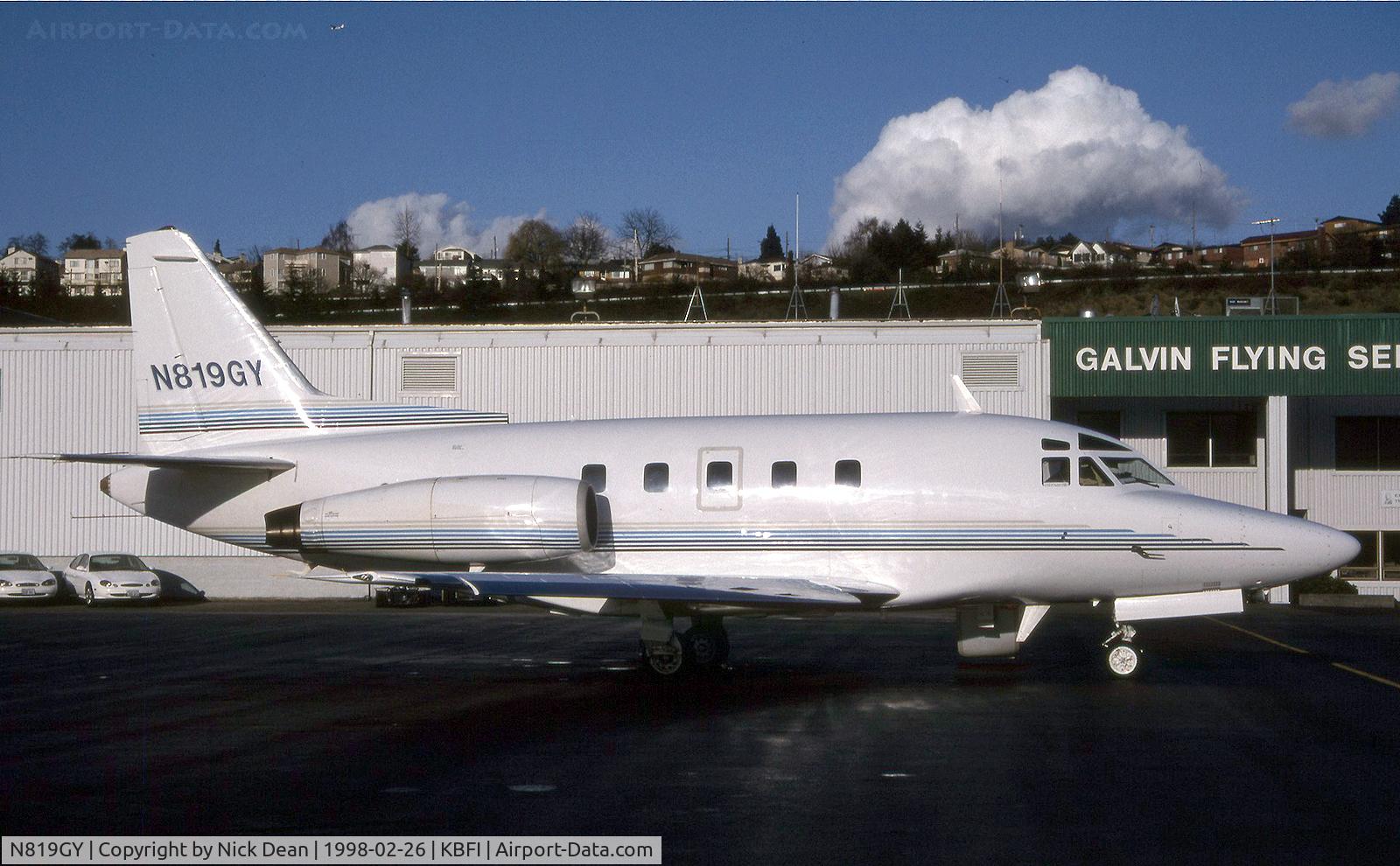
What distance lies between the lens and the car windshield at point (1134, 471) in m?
16.4

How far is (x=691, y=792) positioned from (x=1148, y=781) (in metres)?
3.69

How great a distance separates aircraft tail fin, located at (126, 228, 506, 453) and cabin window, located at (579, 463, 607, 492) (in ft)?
7.88

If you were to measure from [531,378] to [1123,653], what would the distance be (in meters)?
24.8

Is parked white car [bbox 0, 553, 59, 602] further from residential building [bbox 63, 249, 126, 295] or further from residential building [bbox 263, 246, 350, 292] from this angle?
residential building [bbox 63, 249, 126, 295]

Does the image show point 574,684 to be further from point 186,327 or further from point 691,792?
point 186,327

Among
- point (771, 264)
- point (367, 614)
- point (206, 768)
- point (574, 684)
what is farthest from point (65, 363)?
point (771, 264)

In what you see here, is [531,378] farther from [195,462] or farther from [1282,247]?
[1282,247]

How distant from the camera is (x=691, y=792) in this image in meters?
9.77

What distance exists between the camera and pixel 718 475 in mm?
16922

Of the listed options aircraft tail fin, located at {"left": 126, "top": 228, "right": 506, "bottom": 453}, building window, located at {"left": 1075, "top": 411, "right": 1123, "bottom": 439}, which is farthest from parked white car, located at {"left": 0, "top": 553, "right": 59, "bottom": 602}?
building window, located at {"left": 1075, "top": 411, "right": 1123, "bottom": 439}

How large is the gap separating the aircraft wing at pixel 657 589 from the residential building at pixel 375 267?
102 meters

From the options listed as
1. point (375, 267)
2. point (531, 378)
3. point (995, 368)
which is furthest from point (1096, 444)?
point (375, 267)

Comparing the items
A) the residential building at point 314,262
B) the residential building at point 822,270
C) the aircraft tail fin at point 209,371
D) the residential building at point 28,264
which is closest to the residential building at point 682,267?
the residential building at point 822,270

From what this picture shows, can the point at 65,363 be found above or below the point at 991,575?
above
